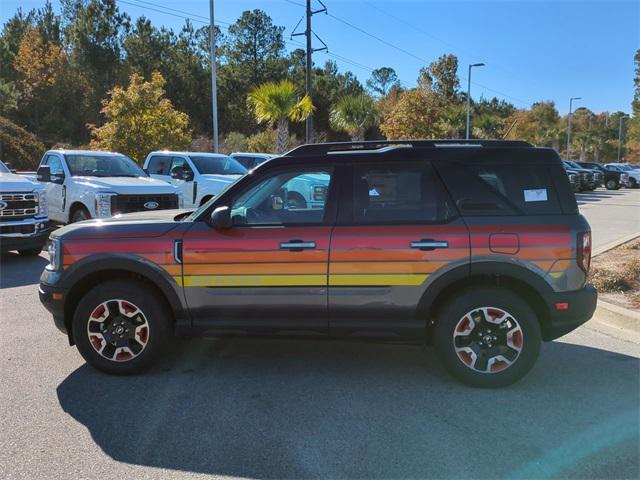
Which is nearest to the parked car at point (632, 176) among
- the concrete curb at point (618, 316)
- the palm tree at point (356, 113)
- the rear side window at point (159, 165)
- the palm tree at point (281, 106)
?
the palm tree at point (356, 113)

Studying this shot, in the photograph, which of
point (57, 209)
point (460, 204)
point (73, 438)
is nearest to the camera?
point (73, 438)

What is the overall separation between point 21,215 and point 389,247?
7.92 meters

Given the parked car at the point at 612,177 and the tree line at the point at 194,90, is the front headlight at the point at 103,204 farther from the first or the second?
the parked car at the point at 612,177

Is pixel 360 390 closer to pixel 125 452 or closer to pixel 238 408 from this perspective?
pixel 238 408

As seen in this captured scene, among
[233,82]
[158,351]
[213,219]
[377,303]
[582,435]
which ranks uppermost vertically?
[233,82]

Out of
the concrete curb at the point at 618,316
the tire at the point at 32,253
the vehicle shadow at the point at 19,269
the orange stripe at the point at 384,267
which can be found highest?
the orange stripe at the point at 384,267

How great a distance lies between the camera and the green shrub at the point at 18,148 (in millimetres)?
26578

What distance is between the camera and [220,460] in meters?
3.26

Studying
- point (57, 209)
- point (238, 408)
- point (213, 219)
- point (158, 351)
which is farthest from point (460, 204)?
point (57, 209)

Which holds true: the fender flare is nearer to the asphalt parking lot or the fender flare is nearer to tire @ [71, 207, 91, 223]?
the asphalt parking lot

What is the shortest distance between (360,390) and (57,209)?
30.3 feet

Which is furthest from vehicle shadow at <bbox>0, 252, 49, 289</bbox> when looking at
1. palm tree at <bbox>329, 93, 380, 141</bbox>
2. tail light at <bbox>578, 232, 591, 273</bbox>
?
palm tree at <bbox>329, 93, 380, 141</bbox>

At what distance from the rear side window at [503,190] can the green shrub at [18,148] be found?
27601 millimetres

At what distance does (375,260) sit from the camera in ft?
13.7
